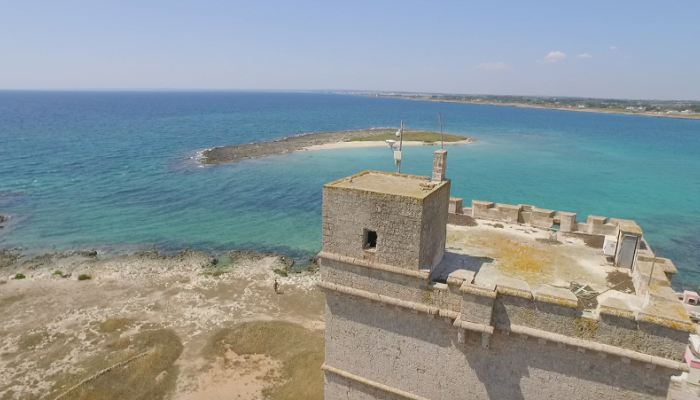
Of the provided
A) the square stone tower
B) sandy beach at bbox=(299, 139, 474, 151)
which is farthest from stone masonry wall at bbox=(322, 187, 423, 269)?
sandy beach at bbox=(299, 139, 474, 151)

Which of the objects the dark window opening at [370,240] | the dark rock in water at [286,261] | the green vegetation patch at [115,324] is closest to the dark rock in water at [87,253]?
the green vegetation patch at [115,324]

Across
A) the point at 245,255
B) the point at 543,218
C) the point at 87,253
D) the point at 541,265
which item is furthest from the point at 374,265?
the point at 87,253

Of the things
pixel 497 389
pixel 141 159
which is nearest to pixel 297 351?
pixel 497 389

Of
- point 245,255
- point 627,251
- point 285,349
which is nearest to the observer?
point 627,251

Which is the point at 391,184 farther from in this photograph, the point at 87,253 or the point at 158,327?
the point at 87,253

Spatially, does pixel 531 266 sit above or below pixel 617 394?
above

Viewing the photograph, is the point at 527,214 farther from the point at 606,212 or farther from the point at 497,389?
the point at 606,212
